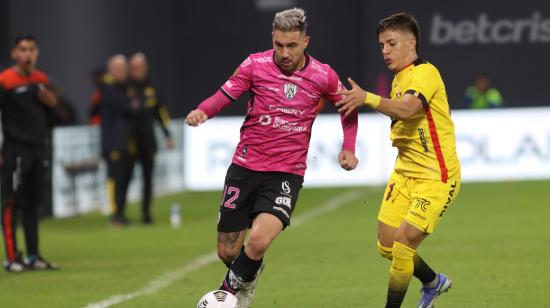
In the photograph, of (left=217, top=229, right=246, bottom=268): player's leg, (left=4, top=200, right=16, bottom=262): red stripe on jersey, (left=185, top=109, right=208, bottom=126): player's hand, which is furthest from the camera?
(left=4, top=200, right=16, bottom=262): red stripe on jersey

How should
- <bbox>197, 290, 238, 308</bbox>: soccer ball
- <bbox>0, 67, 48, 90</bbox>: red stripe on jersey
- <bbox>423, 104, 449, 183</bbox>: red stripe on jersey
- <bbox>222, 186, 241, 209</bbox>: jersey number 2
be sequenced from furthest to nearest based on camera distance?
<bbox>0, 67, 48, 90</bbox>: red stripe on jersey
<bbox>222, 186, 241, 209</bbox>: jersey number 2
<bbox>423, 104, 449, 183</bbox>: red stripe on jersey
<bbox>197, 290, 238, 308</bbox>: soccer ball

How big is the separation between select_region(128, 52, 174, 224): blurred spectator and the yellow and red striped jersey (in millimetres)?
9649

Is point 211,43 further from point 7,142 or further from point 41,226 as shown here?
point 7,142

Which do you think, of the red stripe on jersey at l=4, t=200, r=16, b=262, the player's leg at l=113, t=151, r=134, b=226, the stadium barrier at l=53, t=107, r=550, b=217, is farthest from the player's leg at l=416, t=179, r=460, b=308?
the stadium barrier at l=53, t=107, r=550, b=217

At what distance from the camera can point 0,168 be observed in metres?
13.2

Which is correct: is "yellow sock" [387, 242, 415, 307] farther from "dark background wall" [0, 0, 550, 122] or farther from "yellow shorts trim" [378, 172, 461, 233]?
"dark background wall" [0, 0, 550, 122]

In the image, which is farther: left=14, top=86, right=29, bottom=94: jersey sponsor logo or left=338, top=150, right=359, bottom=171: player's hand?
left=14, top=86, right=29, bottom=94: jersey sponsor logo

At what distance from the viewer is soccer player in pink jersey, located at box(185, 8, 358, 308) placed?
9133 mm

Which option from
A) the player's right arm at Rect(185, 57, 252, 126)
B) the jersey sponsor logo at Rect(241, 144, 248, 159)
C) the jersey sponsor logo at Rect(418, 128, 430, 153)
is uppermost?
the player's right arm at Rect(185, 57, 252, 126)

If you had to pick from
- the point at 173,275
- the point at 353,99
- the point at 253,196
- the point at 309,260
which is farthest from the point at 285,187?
the point at 309,260

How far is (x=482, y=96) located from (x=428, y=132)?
20169 millimetres

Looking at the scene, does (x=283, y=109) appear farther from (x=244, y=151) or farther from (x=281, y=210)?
(x=281, y=210)

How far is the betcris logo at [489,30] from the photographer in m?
30.3

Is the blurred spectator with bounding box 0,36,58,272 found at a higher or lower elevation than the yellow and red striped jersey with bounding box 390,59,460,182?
lower
